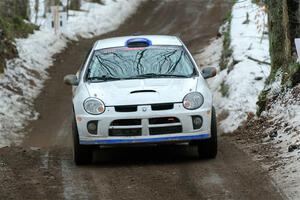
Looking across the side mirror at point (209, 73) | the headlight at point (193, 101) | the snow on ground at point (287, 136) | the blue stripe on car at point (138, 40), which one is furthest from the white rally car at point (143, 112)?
the snow on ground at point (287, 136)

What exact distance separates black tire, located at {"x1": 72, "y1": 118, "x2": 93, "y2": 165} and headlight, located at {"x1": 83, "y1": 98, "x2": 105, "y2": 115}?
1.08 feet

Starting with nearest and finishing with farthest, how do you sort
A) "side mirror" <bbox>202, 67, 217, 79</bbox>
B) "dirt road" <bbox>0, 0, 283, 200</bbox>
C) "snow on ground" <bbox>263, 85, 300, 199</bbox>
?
"dirt road" <bbox>0, 0, 283, 200</bbox> < "snow on ground" <bbox>263, 85, 300, 199</bbox> < "side mirror" <bbox>202, 67, 217, 79</bbox>

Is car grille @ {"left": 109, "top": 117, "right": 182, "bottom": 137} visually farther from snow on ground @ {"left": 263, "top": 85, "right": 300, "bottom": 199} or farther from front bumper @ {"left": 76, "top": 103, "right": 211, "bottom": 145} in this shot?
snow on ground @ {"left": 263, "top": 85, "right": 300, "bottom": 199}

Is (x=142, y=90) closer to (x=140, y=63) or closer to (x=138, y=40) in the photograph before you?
(x=140, y=63)

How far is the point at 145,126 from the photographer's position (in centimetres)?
856

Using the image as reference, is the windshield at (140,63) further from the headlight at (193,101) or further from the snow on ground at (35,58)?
the snow on ground at (35,58)

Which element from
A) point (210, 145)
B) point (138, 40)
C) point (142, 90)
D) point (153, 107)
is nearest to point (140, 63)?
point (138, 40)

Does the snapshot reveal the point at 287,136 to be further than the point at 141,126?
Yes

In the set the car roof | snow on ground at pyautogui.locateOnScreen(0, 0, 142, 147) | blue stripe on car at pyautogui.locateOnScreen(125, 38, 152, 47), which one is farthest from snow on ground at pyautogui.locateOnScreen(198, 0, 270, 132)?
snow on ground at pyautogui.locateOnScreen(0, 0, 142, 147)

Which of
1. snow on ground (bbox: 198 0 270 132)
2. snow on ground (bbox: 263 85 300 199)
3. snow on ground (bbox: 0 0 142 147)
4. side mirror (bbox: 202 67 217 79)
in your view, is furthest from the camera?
snow on ground (bbox: 0 0 142 147)

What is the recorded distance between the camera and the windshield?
376 inches

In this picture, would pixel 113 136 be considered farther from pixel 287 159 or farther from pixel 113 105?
pixel 287 159

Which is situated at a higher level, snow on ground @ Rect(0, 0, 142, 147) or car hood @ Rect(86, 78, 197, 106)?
car hood @ Rect(86, 78, 197, 106)

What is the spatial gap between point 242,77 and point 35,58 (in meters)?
8.92
